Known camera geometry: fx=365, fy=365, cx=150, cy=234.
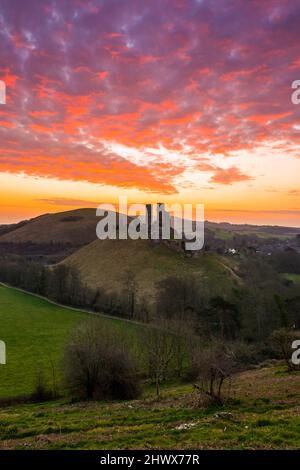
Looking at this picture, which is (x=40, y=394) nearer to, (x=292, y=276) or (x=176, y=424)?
(x=176, y=424)

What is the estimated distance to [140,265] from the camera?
483ft

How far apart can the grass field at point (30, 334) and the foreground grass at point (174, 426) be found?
2565cm

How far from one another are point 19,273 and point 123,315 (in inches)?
2211

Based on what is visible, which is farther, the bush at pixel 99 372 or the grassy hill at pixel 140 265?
the grassy hill at pixel 140 265

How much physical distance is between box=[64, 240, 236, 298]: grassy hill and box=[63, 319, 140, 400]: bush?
2974 inches

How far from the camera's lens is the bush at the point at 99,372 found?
1540 inches

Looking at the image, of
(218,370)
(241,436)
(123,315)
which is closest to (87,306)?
(123,315)

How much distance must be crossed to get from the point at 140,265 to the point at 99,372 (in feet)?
353

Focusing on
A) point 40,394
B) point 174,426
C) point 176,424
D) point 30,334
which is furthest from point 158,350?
point 30,334

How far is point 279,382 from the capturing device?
3428 centimetres

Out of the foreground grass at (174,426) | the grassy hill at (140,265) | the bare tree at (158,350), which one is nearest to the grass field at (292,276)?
the grassy hill at (140,265)

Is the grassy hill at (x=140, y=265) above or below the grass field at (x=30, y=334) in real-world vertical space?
above

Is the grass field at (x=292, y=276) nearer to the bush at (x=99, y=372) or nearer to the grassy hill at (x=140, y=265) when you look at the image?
the grassy hill at (x=140, y=265)

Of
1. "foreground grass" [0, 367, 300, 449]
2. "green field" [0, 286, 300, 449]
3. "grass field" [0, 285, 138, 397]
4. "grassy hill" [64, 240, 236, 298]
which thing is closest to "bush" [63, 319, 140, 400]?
"green field" [0, 286, 300, 449]
